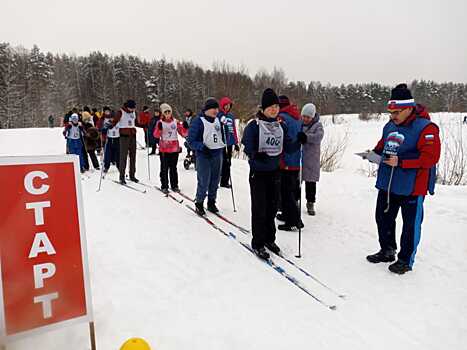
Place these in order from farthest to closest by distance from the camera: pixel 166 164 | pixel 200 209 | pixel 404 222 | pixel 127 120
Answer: pixel 127 120, pixel 166 164, pixel 200 209, pixel 404 222

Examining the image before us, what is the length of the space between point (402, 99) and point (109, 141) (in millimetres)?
8770

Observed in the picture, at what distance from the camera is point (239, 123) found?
17844mm

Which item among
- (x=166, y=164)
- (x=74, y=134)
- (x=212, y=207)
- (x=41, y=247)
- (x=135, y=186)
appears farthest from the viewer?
(x=74, y=134)

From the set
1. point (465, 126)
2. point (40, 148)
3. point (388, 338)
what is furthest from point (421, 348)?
point (465, 126)

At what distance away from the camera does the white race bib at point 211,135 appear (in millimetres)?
5555

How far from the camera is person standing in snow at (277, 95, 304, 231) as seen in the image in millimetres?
5090

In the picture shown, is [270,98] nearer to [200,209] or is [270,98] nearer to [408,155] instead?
[408,155]

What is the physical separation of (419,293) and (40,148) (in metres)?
17.8

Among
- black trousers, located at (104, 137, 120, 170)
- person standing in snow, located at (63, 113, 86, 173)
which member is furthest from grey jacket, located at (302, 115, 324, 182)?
person standing in snow, located at (63, 113, 86, 173)

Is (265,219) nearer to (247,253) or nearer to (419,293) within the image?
(247,253)

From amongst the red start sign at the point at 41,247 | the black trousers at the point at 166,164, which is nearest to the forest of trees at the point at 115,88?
the black trousers at the point at 166,164

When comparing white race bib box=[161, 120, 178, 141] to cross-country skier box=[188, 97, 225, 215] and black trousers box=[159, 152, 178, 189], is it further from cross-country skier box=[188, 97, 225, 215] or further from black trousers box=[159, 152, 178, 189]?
cross-country skier box=[188, 97, 225, 215]

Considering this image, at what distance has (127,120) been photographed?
816 cm

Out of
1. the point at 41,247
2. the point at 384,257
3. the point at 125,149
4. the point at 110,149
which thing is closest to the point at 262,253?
the point at 384,257
